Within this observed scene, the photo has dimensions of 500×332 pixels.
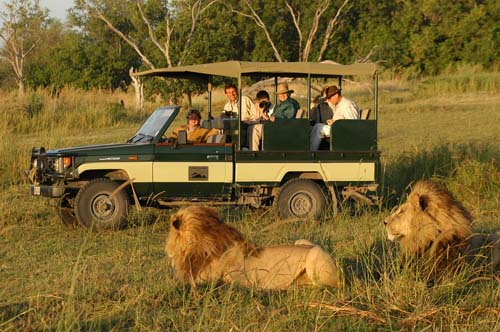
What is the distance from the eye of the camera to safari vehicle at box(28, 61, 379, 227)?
28.7 ft

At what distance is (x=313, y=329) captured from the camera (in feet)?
15.7

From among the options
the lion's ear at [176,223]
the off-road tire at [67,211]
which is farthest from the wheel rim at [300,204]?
the lion's ear at [176,223]

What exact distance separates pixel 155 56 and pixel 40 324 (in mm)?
30884

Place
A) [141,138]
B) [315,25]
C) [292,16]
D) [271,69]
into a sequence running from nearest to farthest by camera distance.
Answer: [271,69] < [141,138] < [315,25] < [292,16]

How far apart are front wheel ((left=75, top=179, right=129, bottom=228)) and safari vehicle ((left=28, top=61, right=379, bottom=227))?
0.03ft

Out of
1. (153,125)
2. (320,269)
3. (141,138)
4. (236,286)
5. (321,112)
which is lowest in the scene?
(236,286)

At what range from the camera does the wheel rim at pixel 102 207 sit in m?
8.71

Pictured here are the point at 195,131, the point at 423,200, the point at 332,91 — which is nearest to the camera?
the point at 423,200

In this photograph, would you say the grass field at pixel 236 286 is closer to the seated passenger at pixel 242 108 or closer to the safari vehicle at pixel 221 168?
the safari vehicle at pixel 221 168

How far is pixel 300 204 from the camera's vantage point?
30.3 ft

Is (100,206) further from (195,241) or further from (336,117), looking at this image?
(195,241)

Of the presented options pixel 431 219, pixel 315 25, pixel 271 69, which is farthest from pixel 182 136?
pixel 315 25

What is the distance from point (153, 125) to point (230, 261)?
13.1 ft

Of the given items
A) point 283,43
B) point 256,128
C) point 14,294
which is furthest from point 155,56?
point 14,294
